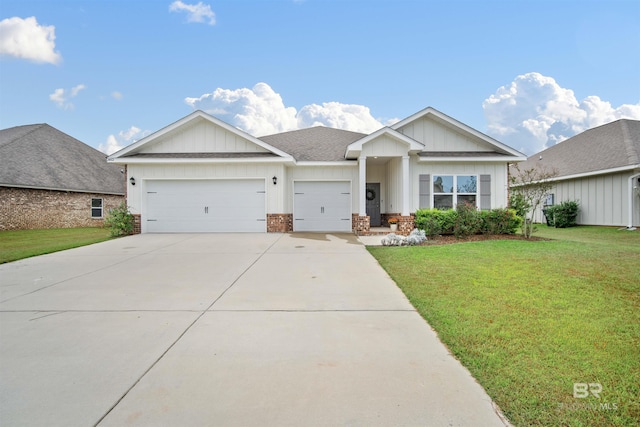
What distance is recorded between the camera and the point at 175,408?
7.57 feet

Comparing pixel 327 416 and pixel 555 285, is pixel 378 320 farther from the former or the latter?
pixel 555 285

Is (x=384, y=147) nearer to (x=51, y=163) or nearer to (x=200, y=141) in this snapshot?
(x=200, y=141)

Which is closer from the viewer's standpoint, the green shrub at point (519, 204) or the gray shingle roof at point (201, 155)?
the green shrub at point (519, 204)

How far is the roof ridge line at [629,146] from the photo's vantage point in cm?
1491

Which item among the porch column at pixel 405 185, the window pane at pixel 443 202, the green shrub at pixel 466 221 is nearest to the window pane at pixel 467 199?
the window pane at pixel 443 202

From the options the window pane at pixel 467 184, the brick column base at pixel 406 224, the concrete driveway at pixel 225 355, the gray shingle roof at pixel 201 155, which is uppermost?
the gray shingle roof at pixel 201 155

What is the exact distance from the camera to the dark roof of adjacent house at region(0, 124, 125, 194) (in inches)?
711

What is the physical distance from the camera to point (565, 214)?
17781 millimetres

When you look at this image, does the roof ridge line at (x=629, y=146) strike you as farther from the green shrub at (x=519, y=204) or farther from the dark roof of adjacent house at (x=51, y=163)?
the dark roof of adjacent house at (x=51, y=163)

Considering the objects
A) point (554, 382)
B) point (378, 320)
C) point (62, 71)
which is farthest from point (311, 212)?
point (62, 71)

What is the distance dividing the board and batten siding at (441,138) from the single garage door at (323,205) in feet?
13.3

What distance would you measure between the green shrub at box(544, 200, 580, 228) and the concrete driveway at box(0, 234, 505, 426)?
1675 centimetres

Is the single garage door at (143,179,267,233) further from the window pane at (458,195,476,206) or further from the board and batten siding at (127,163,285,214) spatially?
the window pane at (458,195,476,206)

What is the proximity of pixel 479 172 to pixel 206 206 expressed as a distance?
1186cm
